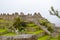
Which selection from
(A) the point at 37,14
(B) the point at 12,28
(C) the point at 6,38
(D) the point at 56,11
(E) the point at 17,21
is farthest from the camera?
(A) the point at 37,14

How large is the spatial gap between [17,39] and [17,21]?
779 inches

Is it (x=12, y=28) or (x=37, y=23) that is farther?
(x=37, y=23)

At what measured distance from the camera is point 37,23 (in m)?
35.0

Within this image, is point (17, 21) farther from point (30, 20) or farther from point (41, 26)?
point (30, 20)

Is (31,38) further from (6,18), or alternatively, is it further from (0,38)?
(6,18)

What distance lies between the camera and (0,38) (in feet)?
37.8

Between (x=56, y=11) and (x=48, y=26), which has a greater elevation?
(x=56, y=11)

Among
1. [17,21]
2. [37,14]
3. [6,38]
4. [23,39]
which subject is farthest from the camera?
[37,14]

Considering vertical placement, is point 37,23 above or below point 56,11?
below

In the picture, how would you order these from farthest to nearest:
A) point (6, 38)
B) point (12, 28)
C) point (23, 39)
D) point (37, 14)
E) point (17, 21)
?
point (37, 14), point (17, 21), point (12, 28), point (6, 38), point (23, 39)

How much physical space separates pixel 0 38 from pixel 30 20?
26004 mm

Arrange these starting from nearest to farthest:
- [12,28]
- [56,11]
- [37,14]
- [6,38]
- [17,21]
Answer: [6,38], [56,11], [12,28], [17,21], [37,14]

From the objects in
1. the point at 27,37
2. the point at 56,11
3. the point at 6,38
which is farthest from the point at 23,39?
the point at 56,11

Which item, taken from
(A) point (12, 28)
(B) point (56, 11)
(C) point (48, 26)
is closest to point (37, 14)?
(C) point (48, 26)
